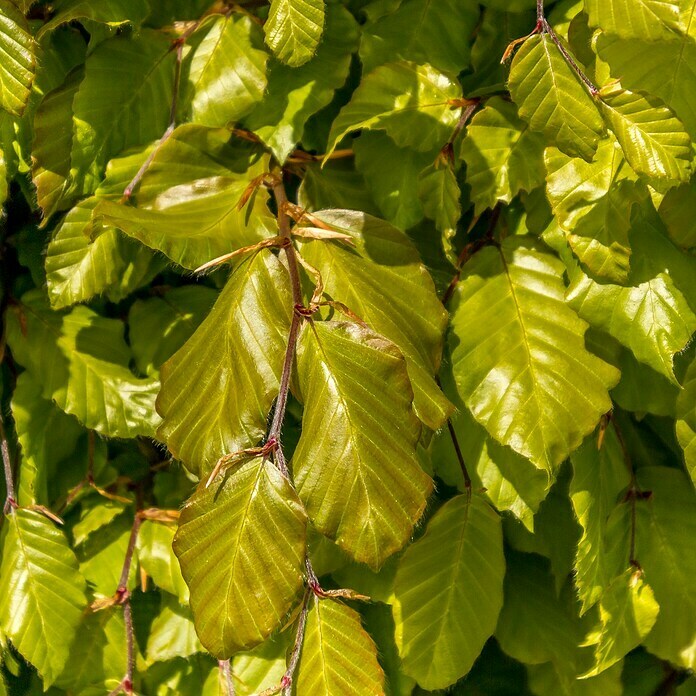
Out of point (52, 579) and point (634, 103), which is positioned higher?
point (634, 103)

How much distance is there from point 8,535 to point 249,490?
0.67 meters

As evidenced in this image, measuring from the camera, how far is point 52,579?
4.28 ft

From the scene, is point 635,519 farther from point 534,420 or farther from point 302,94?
point 302,94

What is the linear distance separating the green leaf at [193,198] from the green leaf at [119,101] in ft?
0.11

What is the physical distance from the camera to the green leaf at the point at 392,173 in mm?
1118

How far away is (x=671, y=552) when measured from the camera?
1.20 metres

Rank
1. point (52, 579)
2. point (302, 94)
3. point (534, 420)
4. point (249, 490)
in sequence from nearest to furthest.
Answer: point (249, 490), point (534, 420), point (302, 94), point (52, 579)

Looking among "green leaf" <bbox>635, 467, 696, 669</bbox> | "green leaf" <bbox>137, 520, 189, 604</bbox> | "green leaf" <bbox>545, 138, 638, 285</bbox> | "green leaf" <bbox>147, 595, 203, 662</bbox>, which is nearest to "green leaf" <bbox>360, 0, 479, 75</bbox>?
"green leaf" <bbox>545, 138, 638, 285</bbox>

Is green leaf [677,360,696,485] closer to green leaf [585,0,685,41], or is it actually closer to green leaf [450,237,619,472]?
green leaf [450,237,619,472]

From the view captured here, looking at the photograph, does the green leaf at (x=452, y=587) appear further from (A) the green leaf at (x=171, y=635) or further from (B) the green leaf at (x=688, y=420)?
(A) the green leaf at (x=171, y=635)

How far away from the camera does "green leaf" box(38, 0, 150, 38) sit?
107cm

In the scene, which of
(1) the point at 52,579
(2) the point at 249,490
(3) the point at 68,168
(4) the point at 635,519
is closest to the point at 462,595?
(4) the point at 635,519

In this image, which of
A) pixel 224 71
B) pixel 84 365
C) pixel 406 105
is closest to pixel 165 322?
pixel 84 365

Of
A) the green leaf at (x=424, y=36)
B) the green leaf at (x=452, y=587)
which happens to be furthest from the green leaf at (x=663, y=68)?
the green leaf at (x=452, y=587)
